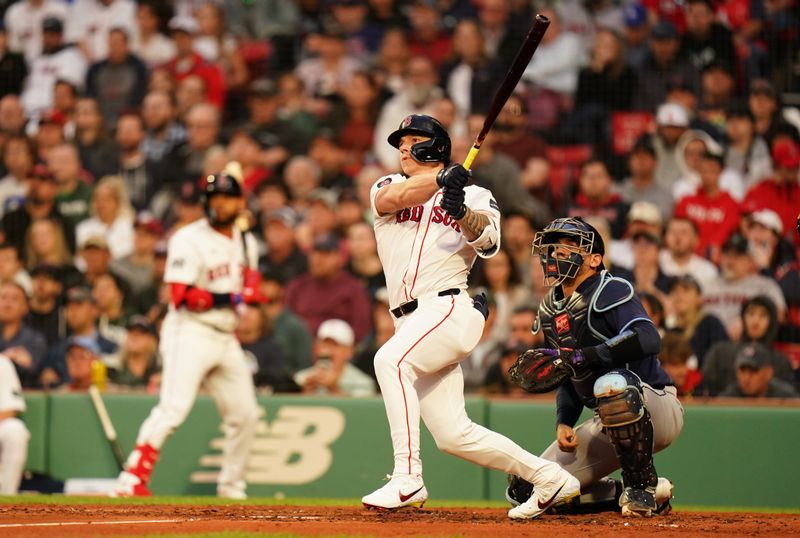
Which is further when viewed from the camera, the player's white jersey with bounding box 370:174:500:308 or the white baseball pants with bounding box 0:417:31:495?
the white baseball pants with bounding box 0:417:31:495

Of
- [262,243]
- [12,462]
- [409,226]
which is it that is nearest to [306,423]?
[12,462]

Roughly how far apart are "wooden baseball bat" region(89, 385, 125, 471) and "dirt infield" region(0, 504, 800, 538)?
2.87 m

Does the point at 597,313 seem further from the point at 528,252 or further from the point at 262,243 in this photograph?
the point at 262,243

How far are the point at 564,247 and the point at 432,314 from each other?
75cm

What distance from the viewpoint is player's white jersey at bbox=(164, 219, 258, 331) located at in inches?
335

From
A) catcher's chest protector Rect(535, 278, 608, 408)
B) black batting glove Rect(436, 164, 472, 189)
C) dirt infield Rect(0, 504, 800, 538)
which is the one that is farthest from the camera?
catcher's chest protector Rect(535, 278, 608, 408)

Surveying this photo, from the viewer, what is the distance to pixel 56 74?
13469 mm

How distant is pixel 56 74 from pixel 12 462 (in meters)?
5.74

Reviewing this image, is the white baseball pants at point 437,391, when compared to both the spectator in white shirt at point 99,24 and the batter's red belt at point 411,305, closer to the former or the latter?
the batter's red belt at point 411,305

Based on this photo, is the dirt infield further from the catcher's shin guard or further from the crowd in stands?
the crowd in stands

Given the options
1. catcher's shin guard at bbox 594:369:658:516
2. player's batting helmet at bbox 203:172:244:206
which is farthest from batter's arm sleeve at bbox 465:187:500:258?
player's batting helmet at bbox 203:172:244:206

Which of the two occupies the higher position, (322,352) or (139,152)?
(139,152)

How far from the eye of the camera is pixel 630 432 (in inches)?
226

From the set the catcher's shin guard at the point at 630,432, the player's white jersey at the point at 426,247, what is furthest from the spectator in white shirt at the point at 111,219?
the catcher's shin guard at the point at 630,432
